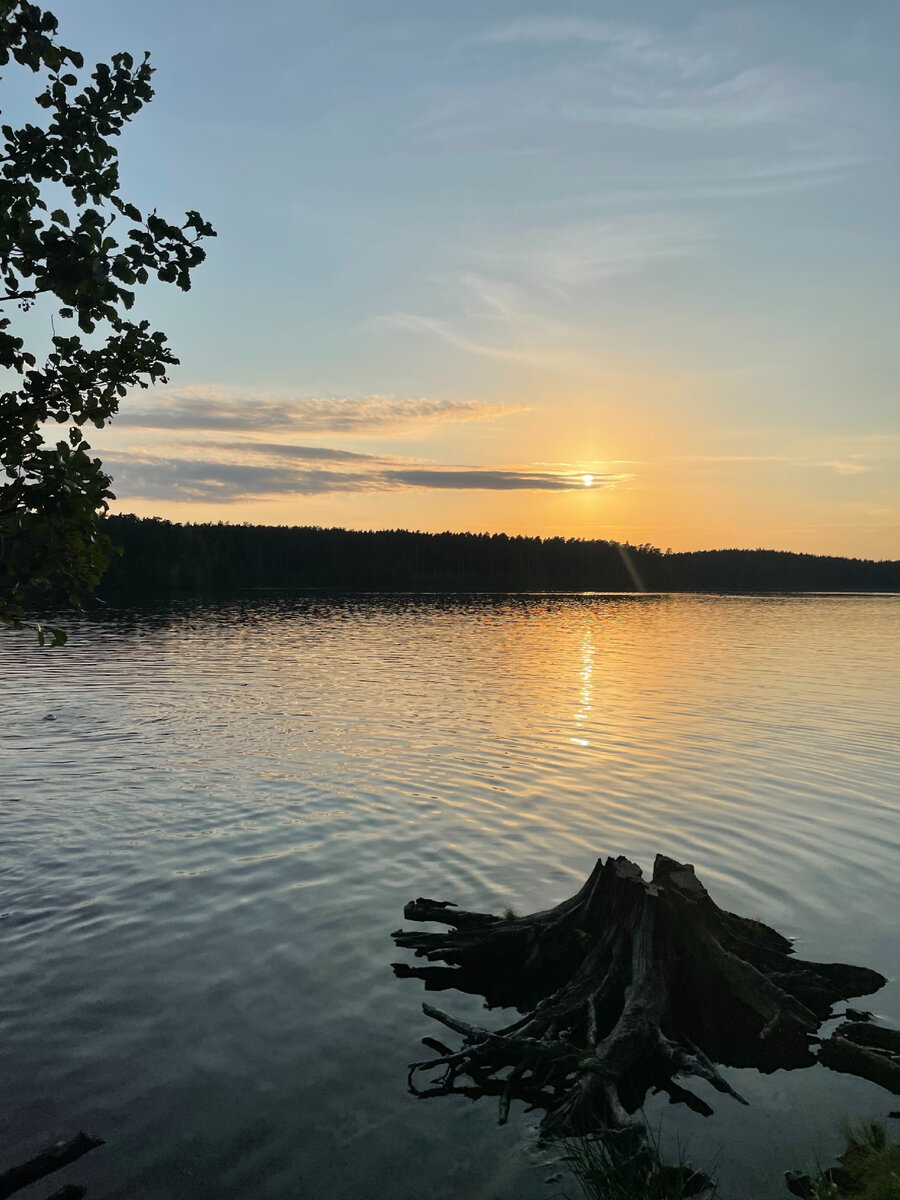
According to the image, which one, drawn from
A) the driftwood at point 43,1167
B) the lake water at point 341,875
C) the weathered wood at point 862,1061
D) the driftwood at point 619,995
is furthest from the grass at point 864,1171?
the driftwood at point 43,1167

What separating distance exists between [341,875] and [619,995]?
24.0 feet

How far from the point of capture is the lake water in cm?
884

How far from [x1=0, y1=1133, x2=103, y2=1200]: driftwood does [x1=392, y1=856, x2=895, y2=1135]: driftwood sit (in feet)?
11.1

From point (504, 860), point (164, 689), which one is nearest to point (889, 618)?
point (164, 689)

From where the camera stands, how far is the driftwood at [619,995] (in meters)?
9.37

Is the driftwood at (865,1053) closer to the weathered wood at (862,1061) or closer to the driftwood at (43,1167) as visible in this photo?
the weathered wood at (862,1061)

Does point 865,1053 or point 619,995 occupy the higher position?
point 619,995

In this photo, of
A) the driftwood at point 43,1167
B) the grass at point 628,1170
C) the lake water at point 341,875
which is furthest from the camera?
the lake water at point 341,875

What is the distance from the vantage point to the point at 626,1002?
10.0 m

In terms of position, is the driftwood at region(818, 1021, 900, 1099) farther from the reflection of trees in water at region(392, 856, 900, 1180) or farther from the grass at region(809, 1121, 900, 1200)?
the grass at region(809, 1121, 900, 1200)

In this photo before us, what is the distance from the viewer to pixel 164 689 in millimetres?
41281

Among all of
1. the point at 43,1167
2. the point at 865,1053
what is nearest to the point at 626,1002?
the point at 865,1053

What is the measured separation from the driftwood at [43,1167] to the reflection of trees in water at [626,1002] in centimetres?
340

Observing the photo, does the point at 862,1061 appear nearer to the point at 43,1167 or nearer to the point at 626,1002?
the point at 626,1002
